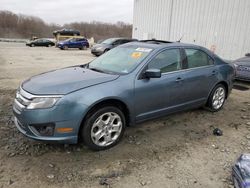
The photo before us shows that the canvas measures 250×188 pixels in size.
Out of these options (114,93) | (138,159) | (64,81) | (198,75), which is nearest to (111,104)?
(114,93)

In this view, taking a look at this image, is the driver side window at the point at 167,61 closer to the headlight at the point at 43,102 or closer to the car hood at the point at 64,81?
the car hood at the point at 64,81

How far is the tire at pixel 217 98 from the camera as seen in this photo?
507cm

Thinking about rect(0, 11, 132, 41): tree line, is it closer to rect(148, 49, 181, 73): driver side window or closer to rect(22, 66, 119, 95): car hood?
rect(148, 49, 181, 73): driver side window

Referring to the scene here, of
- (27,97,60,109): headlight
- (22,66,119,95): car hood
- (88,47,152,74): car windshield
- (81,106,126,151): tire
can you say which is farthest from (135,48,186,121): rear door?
(27,97,60,109): headlight

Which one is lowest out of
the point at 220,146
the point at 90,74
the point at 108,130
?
the point at 220,146

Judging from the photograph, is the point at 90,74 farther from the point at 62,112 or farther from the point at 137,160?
the point at 137,160

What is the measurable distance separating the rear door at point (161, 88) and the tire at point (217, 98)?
109 centimetres

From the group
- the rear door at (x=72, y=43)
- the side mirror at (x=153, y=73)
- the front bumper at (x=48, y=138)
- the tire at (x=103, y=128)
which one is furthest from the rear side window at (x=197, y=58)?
the rear door at (x=72, y=43)

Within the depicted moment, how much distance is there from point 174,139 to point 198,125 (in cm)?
86

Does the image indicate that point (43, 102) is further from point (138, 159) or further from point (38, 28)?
point (38, 28)

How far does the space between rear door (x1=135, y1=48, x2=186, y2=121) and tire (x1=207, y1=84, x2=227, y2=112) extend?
1.09m

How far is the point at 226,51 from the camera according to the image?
1411 cm

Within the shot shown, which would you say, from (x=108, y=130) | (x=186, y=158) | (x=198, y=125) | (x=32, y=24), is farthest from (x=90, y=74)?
(x=32, y=24)

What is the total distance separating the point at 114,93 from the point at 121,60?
957 millimetres
